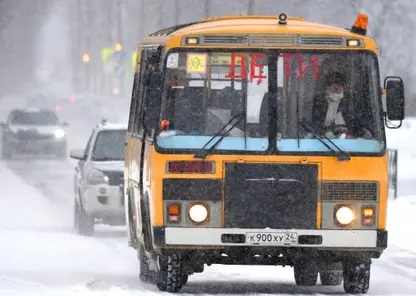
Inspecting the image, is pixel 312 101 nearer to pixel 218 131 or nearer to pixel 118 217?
pixel 218 131

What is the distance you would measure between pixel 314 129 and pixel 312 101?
24 cm

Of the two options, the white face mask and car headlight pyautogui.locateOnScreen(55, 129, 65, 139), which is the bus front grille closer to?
the white face mask

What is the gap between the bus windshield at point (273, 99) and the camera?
12656 mm

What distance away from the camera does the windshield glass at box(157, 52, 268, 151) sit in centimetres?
1265

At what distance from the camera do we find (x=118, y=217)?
22062 millimetres

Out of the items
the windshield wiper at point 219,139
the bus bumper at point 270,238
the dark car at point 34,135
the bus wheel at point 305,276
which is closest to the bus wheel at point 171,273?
the bus bumper at point 270,238

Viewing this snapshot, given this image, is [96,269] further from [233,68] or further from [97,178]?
[97,178]

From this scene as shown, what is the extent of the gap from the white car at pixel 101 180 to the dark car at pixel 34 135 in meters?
24.6

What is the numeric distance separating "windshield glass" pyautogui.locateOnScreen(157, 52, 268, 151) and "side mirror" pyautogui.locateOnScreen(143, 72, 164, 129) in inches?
2.8

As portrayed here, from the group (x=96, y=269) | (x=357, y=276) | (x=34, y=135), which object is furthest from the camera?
(x=34, y=135)

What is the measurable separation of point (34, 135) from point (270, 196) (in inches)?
1394

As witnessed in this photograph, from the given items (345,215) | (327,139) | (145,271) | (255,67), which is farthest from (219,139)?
(145,271)

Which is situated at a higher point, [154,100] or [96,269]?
[154,100]

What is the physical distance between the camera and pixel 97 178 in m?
22.2
